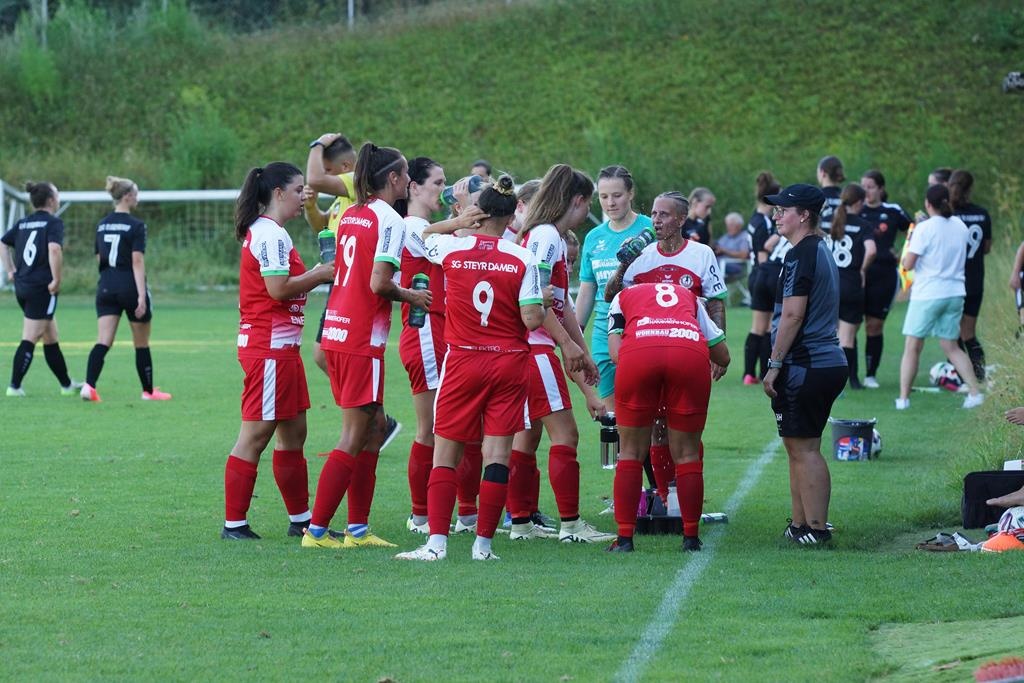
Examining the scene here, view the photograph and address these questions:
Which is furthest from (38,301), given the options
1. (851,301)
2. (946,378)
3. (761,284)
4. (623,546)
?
(946,378)

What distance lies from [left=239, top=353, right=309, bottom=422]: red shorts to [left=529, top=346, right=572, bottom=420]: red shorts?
4.07 feet

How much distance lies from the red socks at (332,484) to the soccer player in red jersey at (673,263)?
1742 millimetres

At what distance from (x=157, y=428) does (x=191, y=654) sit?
7336mm

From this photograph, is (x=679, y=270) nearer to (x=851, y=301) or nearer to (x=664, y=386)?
(x=664, y=386)

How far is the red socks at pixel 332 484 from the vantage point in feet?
24.3

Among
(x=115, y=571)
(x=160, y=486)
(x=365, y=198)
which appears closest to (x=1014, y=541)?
(x=365, y=198)

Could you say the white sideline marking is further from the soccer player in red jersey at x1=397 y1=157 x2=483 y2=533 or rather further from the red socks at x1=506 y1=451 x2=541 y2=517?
the soccer player in red jersey at x1=397 y1=157 x2=483 y2=533

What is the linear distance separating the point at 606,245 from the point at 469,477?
158 centimetres

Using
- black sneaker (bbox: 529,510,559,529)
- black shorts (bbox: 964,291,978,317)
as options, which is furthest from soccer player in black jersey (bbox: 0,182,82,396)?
black shorts (bbox: 964,291,978,317)

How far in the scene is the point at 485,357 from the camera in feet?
23.1

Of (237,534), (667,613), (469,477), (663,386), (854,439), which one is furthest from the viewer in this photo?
(854,439)

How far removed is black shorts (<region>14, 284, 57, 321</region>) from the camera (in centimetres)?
1438

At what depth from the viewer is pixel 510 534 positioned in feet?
26.3

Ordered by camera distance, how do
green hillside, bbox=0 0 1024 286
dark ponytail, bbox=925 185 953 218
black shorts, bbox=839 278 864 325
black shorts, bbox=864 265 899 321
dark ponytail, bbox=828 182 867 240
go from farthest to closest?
1. green hillside, bbox=0 0 1024 286
2. black shorts, bbox=864 265 899 321
3. black shorts, bbox=839 278 864 325
4. dark ponytail, bbox=925 185 953 218
5. dark ponytail, bbox=828 182 867 240
